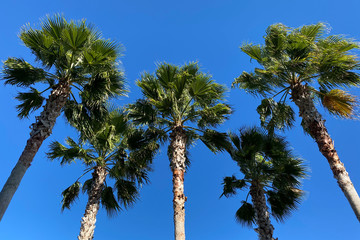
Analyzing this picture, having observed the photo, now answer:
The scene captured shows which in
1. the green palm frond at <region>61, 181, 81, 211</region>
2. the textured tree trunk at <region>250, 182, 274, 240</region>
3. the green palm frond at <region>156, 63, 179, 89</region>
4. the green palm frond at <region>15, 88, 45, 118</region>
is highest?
the green palm frond at <region>156, 63, 179, 89</region>

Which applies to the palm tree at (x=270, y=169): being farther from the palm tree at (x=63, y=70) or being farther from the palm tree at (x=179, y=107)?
the palm tree at (x=63, y=70)

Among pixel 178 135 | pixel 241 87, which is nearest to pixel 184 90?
pixel 178 135

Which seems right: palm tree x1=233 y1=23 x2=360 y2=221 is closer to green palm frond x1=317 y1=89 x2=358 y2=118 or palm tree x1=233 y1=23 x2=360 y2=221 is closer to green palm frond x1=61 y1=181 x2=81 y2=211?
green palm frond x1=317 y1=89 x2=358 y2=118

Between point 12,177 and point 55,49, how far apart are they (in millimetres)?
4226

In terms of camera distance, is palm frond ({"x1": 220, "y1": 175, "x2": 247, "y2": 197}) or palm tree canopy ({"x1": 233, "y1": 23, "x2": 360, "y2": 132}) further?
palm frond ({"x1": 220, "y1": 175, "x2": 247, "y2": 197})

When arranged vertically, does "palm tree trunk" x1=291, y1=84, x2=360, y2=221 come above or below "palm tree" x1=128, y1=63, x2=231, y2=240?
below

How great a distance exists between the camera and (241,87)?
1032 centimetres

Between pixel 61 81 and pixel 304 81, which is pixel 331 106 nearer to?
pixel 304 81

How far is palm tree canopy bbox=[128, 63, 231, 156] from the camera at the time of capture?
8367mm

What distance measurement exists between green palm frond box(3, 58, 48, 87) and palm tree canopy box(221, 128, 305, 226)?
739 centimetres

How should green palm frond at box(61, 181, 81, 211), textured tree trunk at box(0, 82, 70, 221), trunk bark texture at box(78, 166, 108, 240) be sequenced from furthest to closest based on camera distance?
green palm frond at box(61, 181, 81, 211), trunk bark texture at box(78, 166, 108, 240), textured tree trunk at box(0, 82, 70, 221)

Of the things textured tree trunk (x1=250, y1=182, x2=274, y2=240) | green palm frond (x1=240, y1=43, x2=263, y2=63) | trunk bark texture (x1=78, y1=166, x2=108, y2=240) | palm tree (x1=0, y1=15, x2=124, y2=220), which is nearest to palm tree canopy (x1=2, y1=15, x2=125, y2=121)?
palm tree (x1=0, y1=15, x2=124, y2=220)

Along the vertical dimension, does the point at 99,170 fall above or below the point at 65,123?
below

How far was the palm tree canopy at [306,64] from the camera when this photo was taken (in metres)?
7.28
